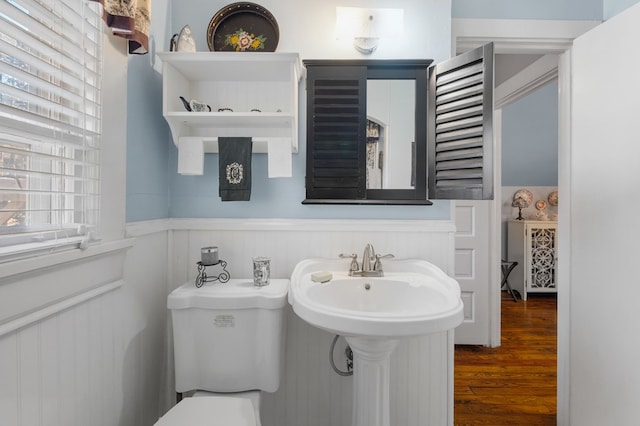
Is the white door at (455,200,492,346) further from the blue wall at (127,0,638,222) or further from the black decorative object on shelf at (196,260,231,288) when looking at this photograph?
the black decorative object on shelf at (196,260,231,288)

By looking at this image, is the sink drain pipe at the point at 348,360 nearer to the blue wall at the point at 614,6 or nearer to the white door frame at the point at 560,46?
the white door frame at the point at 560,46

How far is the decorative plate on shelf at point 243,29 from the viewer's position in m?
1.53

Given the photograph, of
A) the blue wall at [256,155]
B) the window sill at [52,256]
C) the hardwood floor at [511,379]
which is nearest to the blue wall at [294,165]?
the blue wall at [256,155]

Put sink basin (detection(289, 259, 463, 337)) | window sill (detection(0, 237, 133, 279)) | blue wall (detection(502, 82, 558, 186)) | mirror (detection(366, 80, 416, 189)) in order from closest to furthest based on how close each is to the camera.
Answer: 1. window sill (detection(0, 237, 133, 279))
2. sink basin (detection(289, 259, 463, 337))
3. mirror (detection(366, 80, 416, 189))
4. blue wall (detection(502, 82, 558, 186))

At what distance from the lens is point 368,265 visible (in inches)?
57.9

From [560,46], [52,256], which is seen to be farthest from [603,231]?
[52,256]

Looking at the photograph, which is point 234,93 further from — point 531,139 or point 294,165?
point 531,139

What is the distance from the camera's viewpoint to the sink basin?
976 millimetres

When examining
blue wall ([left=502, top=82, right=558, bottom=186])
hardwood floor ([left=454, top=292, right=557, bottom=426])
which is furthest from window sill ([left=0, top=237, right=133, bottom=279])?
blue wall ([left=502, top=82, right=558, bottom=186])

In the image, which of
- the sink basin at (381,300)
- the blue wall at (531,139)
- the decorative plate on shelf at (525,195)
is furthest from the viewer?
the decorative plate on shelf at (525,195)

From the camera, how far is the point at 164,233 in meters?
1.58

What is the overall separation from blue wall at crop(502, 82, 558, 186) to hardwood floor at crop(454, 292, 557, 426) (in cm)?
193

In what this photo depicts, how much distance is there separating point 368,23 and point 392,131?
1.65 feet

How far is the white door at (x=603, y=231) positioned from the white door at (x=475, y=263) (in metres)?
0.98
